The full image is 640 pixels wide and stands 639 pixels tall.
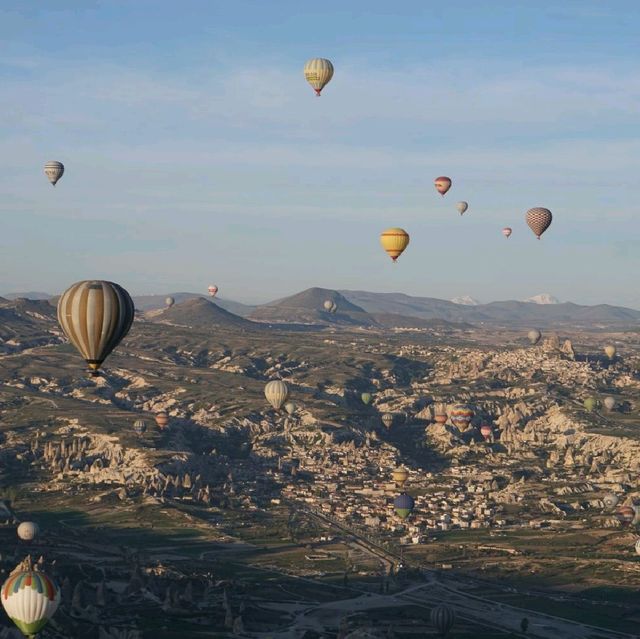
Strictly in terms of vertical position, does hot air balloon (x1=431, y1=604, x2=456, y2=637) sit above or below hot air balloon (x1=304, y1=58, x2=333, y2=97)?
below

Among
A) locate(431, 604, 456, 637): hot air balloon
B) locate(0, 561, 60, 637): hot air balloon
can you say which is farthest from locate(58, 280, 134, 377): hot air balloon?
locate(431, 604, 456, 637): hot air balloon

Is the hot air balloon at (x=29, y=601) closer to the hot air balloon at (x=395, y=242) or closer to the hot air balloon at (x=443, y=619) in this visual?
the hot air balloon at (x=443, y=619)

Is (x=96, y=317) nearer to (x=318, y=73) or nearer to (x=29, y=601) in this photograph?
(x=29, y=601)

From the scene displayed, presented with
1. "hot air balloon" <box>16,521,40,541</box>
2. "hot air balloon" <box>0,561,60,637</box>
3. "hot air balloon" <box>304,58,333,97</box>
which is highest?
"hot air balloon" <box>304,58,333,97</box>

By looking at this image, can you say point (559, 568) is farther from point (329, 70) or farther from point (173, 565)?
point (329, 70)

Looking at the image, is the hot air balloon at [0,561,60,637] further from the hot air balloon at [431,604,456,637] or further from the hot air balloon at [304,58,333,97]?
the hot air balloon at [304,58,333,97]
